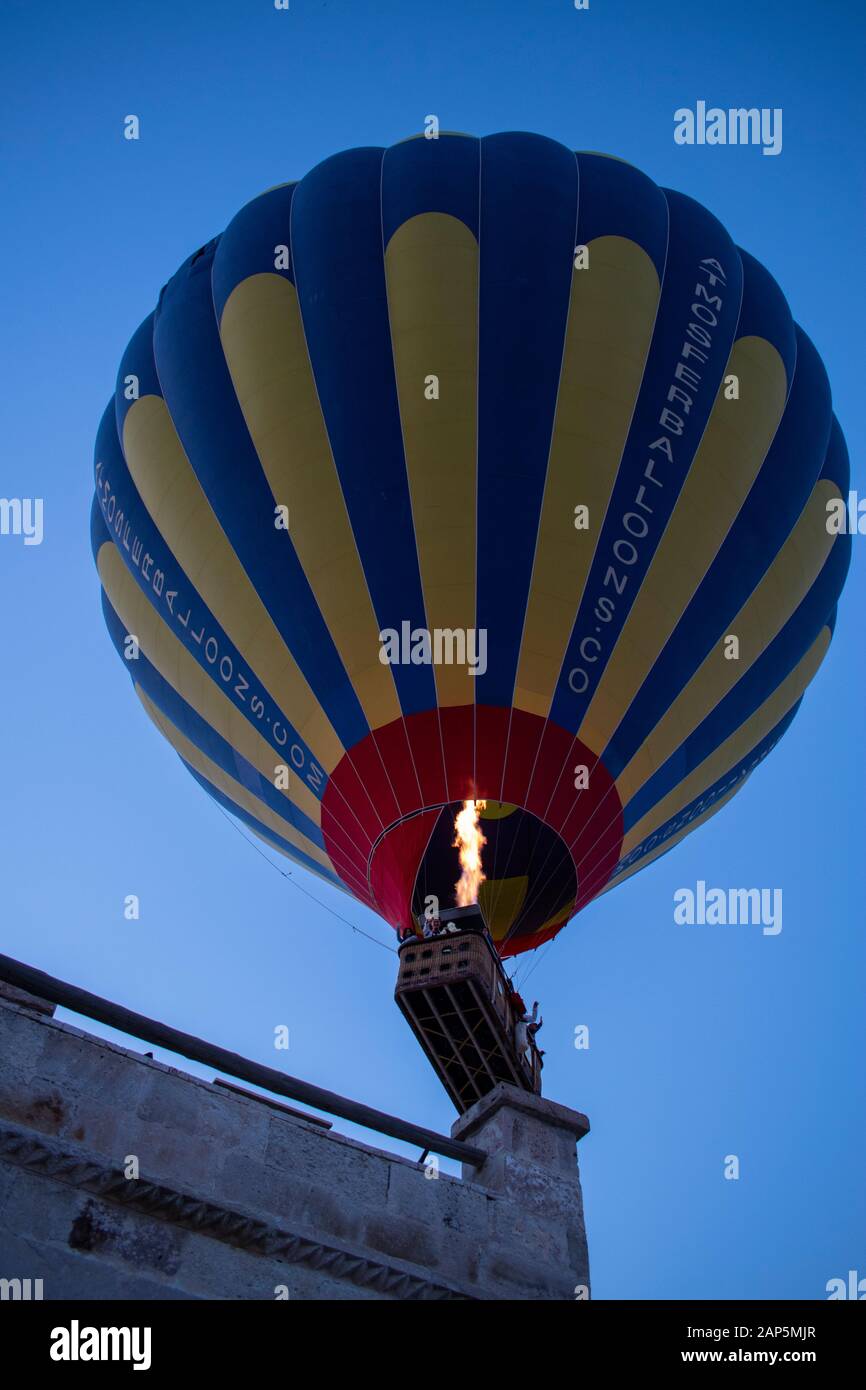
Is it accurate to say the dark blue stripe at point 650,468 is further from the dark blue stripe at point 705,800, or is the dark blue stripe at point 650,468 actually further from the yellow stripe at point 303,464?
the dark blue stripe at point 705,800

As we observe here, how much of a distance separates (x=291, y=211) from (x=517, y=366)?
12.0 ft

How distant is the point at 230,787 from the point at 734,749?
20.3ft

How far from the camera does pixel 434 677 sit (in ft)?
43.6

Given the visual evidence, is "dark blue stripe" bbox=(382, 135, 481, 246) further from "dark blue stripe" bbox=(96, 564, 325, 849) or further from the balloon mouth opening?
the balloon mouth opening

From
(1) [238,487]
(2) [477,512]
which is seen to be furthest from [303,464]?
(2) [477,512]

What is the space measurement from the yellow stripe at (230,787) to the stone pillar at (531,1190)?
7147mm

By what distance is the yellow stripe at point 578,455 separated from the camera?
1340cm

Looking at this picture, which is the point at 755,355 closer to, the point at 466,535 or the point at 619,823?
the point at 466,535

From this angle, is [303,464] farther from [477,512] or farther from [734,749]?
[734,749]

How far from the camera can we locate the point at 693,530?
13.9 metres

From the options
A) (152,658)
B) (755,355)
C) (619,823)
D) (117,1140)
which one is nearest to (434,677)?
(619,823)

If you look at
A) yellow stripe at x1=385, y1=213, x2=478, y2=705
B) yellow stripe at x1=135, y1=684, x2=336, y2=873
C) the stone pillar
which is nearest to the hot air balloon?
yellow stripe at x1=385, y1=213, x2=478, y2=705

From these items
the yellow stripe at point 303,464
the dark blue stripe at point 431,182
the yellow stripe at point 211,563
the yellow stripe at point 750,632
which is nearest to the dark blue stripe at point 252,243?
the yellow stripe at point 303,464

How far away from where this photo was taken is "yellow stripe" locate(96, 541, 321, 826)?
14.3 m
